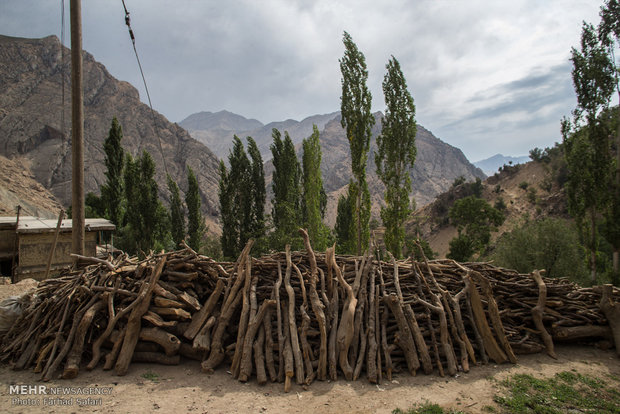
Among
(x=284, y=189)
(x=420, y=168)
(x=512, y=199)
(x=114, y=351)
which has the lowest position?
(x=114, y=351)

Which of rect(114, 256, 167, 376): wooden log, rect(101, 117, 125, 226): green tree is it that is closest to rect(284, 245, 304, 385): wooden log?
rect(114, 256, 167, 376): wooden log

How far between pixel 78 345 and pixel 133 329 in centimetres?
76

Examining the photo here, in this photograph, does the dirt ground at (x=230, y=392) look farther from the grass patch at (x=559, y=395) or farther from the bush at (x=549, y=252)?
the bush at (x=549, y=252)

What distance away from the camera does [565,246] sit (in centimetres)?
1480

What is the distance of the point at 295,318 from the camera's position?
17.2 ft

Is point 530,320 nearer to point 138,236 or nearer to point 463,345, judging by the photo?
point 463,345

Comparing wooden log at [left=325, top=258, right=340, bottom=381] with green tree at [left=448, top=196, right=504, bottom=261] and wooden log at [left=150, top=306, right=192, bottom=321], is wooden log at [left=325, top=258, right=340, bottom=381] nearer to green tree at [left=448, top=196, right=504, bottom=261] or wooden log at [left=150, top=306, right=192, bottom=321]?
wooden log at [left=150, top=306, right=192, bottom=321]

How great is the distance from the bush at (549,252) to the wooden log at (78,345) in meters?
16.3

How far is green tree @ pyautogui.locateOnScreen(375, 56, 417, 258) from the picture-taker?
15.6 metres

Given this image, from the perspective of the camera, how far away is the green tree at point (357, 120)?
654 inches

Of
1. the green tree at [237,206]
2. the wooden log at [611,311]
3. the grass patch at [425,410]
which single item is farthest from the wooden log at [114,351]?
the green tree at [237,206]

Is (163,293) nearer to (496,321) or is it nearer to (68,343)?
(68,343)

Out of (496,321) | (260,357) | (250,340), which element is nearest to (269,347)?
(260,357)

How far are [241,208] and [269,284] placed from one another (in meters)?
16.8
